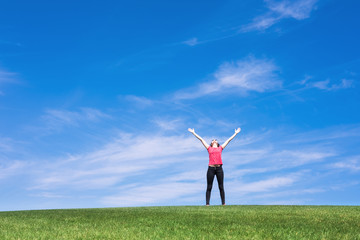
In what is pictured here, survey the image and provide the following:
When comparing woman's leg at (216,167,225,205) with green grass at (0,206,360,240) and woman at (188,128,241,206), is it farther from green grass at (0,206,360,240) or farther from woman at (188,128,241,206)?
green grass at (0,206,360,240)

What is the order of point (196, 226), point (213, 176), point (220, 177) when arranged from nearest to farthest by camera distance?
point (196, 226) < point (220, 177) < point (213, 176)

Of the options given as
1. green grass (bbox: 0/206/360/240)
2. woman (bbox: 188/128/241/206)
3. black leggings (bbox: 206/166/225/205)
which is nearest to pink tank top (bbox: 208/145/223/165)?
woman (bbox: 188/128/241/206)

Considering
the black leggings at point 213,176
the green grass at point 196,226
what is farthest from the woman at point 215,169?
the green grass at point 196,226

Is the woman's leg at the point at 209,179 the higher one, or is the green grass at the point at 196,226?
the woman's leg at the point at 209,179

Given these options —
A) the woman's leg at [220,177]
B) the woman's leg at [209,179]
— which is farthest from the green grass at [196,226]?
the woman's leg at [209,179]

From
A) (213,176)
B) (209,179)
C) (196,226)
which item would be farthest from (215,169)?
(196,226)

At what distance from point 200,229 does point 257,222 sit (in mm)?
2292

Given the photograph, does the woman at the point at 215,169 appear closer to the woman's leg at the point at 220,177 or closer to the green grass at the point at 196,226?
the woman's leg at the point at 220,177

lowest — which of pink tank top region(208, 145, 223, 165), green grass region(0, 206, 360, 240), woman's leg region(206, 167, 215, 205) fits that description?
green grass region(0, 206, 360, 240)

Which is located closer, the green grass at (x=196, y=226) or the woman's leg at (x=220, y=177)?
the green grass at (x=196, y=226)

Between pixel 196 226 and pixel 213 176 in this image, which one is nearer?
pixel 196 226

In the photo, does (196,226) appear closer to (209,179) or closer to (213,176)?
(209,179)

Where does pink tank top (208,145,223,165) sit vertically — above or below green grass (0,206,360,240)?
above

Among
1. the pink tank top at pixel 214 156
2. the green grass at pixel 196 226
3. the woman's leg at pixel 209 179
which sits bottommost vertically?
the green grass at pixel 196 226
